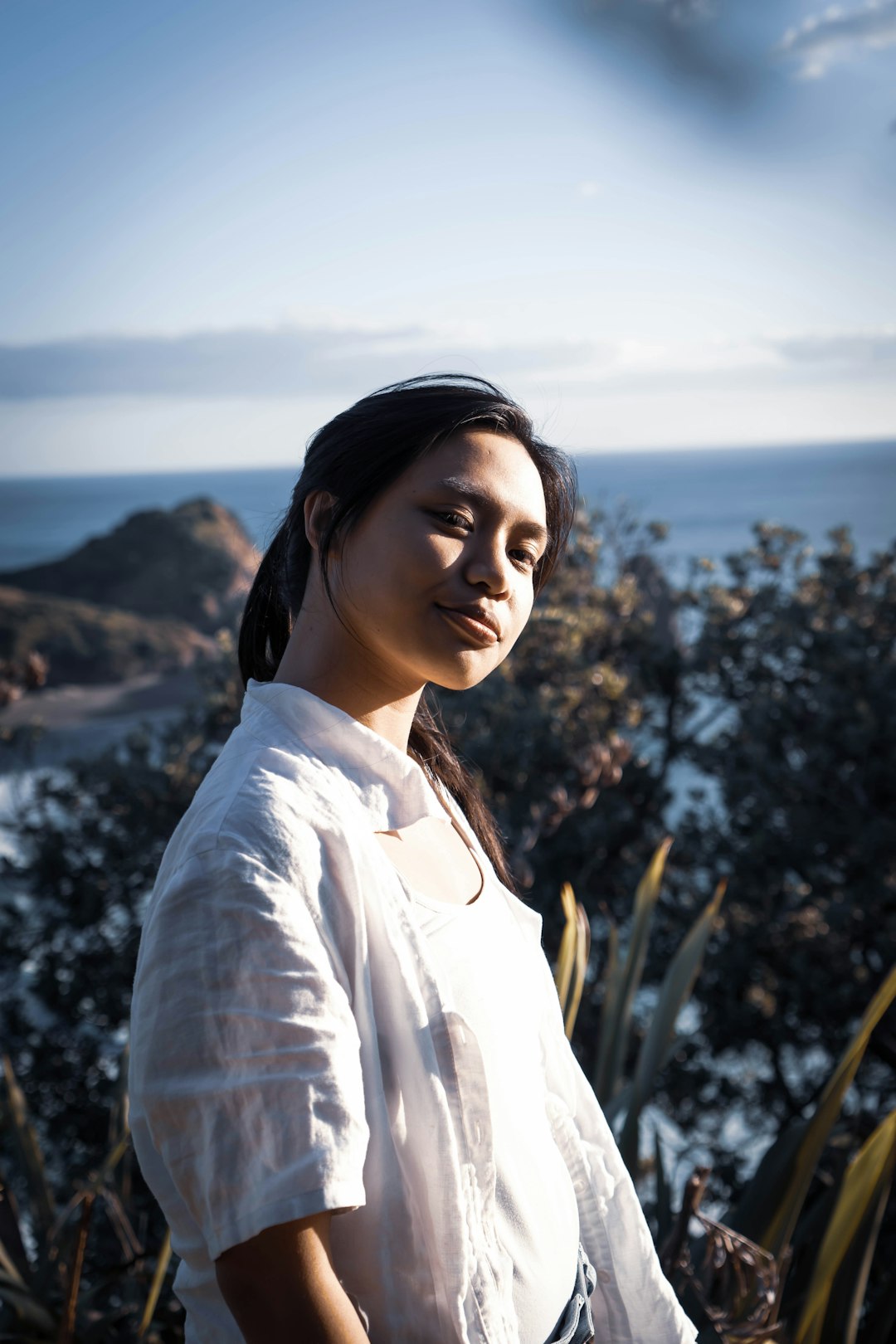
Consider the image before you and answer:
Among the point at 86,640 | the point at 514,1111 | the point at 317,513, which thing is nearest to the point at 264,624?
the point at 317,513

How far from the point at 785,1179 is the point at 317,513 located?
1.52 metres

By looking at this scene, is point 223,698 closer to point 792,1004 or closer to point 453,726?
point 453,726

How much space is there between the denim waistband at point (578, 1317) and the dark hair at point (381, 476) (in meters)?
0.41

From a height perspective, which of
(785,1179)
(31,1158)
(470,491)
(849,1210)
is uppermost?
(470,491)

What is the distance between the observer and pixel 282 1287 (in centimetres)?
69

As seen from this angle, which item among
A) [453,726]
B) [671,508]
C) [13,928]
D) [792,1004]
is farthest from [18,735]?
[671,508]

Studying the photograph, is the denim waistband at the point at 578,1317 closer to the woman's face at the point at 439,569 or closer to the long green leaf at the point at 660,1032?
the woman's face at the point at 439,569

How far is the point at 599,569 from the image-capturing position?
5.21 meters

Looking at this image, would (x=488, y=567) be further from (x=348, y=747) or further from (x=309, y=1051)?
(x=309, y=1051)

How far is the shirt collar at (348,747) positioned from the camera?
936mm

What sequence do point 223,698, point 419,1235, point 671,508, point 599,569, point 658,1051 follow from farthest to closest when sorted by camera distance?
point 671,508
point 599,569
point 223,698
point 658,1051
point 419,1235

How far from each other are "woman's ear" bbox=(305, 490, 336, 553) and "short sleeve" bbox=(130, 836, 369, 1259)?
39 cm

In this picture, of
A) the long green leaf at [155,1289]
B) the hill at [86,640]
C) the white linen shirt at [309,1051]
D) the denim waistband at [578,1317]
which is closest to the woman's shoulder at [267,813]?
the white linen shirt at [309,1051]

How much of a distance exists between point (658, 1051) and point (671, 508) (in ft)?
119
